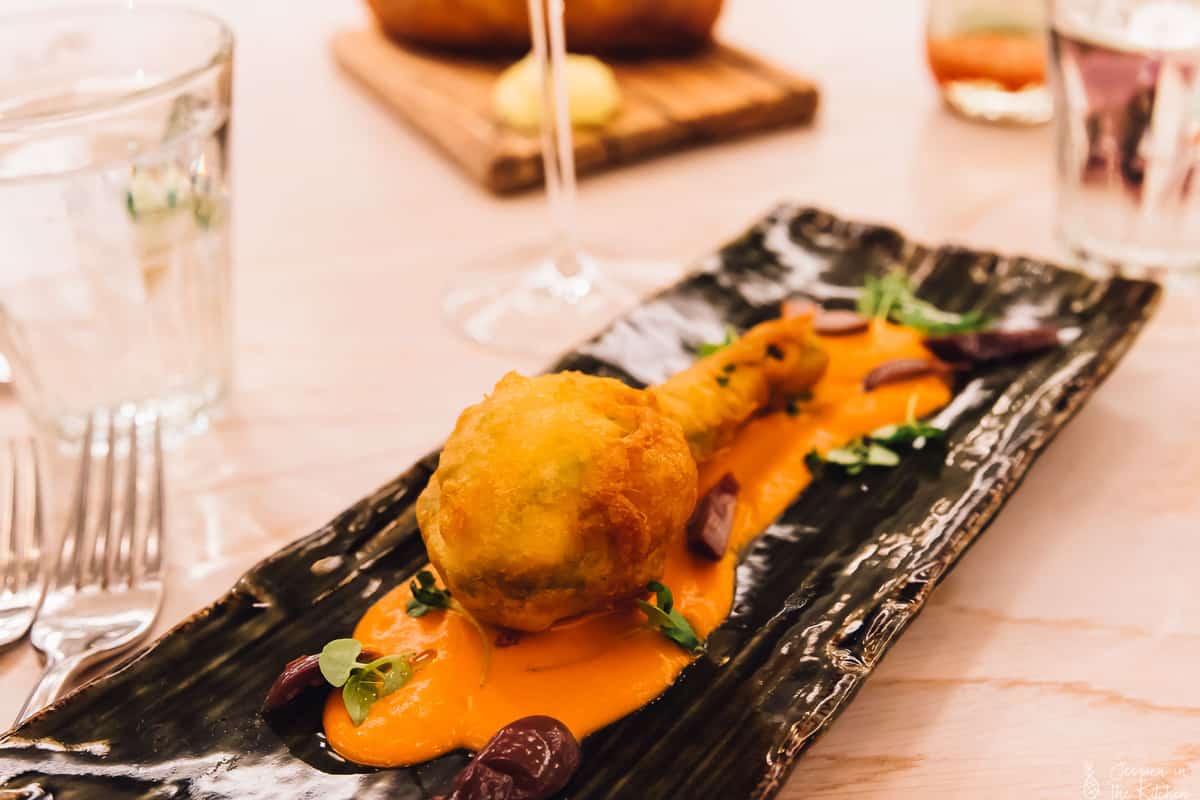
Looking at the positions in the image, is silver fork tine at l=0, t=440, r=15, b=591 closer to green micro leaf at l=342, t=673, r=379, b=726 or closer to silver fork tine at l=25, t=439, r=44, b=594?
silver fork tine at l=25, t=439, r=44, b=594

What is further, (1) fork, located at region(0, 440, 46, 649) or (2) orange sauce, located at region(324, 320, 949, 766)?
(1) fork, located at region(0, 440, 46, 649)

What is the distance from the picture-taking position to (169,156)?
1309 mm

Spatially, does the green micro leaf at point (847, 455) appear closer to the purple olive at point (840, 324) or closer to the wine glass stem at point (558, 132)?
the purple olive at point (840, 324)

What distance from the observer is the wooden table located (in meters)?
0.95

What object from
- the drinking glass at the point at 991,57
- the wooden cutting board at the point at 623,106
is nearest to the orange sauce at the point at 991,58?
the drinking glass at the point at 991,57

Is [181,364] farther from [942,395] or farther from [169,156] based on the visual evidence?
[942,395]

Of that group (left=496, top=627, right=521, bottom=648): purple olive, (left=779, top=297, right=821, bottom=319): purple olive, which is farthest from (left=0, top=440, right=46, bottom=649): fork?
(left=779, top=297, right=821, bottom=319): purple olive

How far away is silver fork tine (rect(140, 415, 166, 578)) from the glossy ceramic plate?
161mm

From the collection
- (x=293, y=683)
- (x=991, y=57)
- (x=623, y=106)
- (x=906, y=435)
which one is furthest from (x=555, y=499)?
(x=991, y=57)

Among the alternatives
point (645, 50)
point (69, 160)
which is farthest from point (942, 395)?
point (645, 50)

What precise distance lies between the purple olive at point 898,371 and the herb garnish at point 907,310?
11 cm

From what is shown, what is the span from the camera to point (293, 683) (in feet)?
2.92

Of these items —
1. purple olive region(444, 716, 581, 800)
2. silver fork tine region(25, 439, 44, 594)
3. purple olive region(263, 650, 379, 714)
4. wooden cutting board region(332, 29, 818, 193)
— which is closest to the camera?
purple olive region(444, 716, 581, 800)

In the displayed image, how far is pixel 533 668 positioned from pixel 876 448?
0.48 metres
